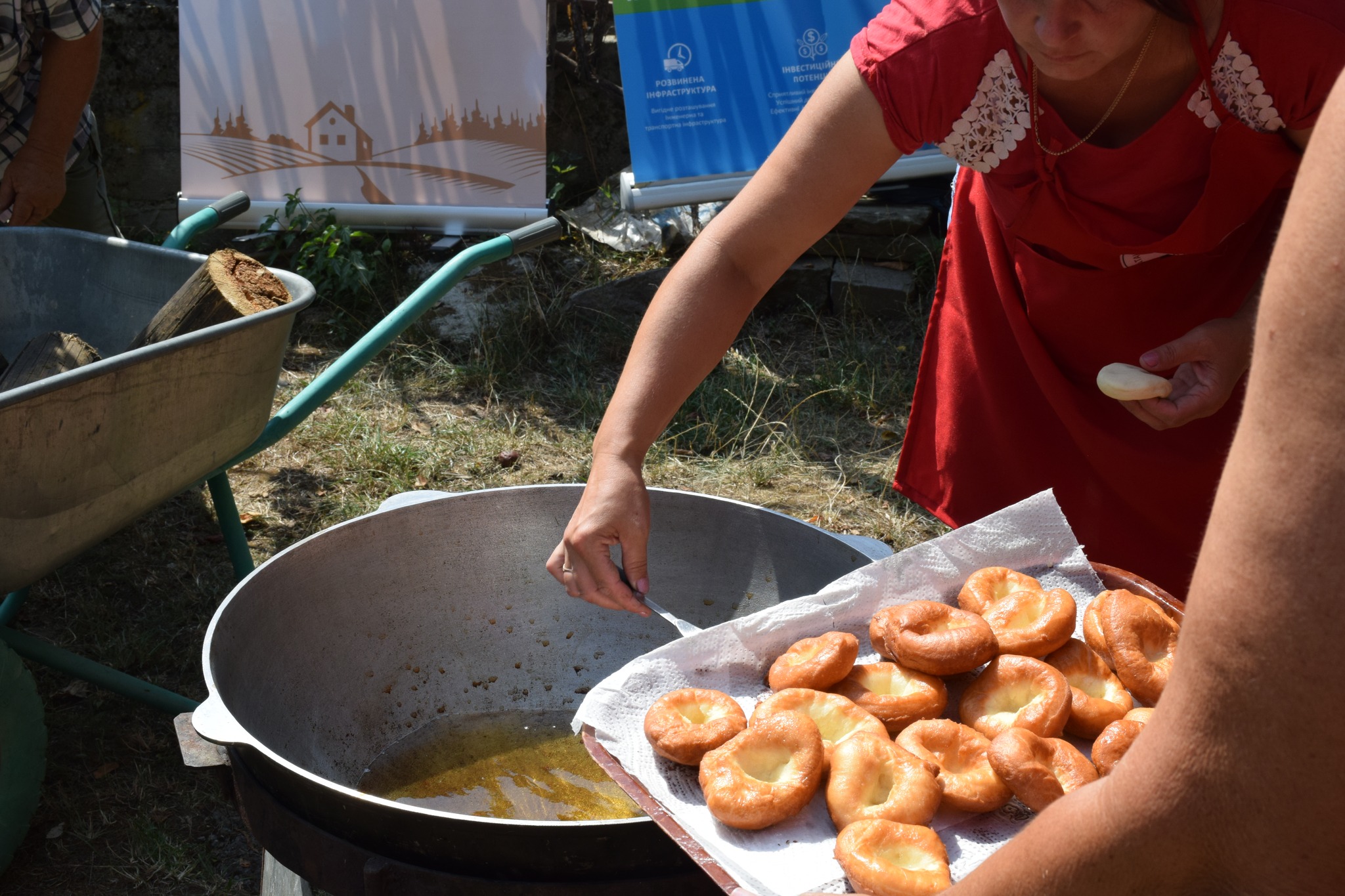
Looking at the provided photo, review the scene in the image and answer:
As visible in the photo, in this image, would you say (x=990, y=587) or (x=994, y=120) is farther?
(x=994, y=120)

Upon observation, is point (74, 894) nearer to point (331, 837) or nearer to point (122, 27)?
point (331, 837)

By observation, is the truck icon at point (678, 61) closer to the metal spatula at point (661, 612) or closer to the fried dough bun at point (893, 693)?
the metal spatula at point (661, 612)

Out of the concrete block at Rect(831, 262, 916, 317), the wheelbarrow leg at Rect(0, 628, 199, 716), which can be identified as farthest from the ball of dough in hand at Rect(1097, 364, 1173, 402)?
the concrete block at Rect(831, 262, 916, 317)

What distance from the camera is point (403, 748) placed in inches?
77.3

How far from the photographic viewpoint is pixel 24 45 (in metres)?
2.83

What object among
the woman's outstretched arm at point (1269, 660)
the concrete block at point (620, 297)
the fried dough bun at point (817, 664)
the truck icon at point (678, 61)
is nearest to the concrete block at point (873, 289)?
the concrete block at point (620, 297)

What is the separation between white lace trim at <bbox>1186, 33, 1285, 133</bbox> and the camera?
1336 mm

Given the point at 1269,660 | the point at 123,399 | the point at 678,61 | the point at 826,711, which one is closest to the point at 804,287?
the point at 678,61

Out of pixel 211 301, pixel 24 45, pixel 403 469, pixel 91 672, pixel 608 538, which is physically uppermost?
pixel 24 45

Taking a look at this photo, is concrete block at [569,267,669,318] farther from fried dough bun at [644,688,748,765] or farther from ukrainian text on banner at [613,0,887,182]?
fried dough bun at [644,688,748,765]

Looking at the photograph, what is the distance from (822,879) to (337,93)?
456cm

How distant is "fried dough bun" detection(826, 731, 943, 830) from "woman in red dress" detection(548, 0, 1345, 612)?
42 centimetres

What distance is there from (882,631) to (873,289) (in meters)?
3.62

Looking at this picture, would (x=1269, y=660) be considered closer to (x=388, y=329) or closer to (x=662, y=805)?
(x=662, y=805)
